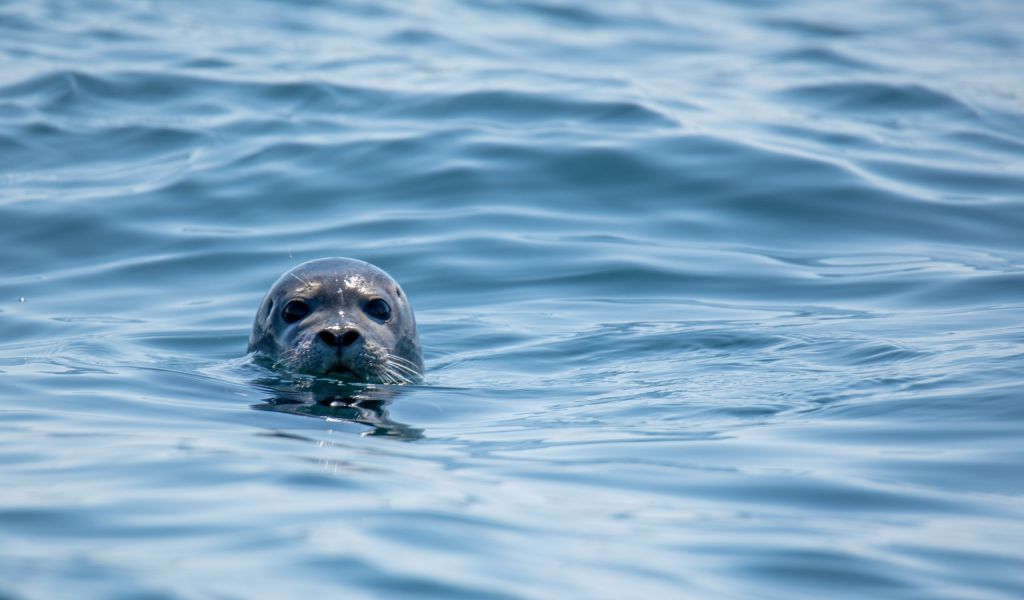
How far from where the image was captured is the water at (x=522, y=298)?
4523mm

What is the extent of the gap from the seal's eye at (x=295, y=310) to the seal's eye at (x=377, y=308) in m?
0.31

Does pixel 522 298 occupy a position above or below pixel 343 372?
above

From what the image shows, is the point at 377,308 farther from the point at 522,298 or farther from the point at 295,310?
the point at 522,298

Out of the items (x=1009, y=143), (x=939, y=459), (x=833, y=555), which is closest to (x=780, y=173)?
(x=1009, y=143)

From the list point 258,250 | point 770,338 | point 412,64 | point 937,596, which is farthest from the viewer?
point 412,64

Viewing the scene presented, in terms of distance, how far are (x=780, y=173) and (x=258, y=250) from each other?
4.42 metres

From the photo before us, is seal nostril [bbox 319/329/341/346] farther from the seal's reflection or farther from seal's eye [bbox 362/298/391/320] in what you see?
seal's eye [bbox 362/298/391/320]

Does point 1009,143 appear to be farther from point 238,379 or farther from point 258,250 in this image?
point 238,379

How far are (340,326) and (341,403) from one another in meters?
0.69

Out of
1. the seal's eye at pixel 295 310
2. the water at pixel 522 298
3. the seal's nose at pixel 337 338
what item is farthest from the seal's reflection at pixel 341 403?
the seal's eye at pixel 295 310

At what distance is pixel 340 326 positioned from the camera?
763 cm

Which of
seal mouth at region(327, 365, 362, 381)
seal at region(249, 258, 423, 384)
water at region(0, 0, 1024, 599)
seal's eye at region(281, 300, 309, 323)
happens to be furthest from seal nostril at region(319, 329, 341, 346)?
seal's eye at region(281, 300, 309, 323)

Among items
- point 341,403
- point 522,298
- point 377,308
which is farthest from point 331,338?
point 522,298

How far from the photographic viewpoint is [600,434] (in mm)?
6422
